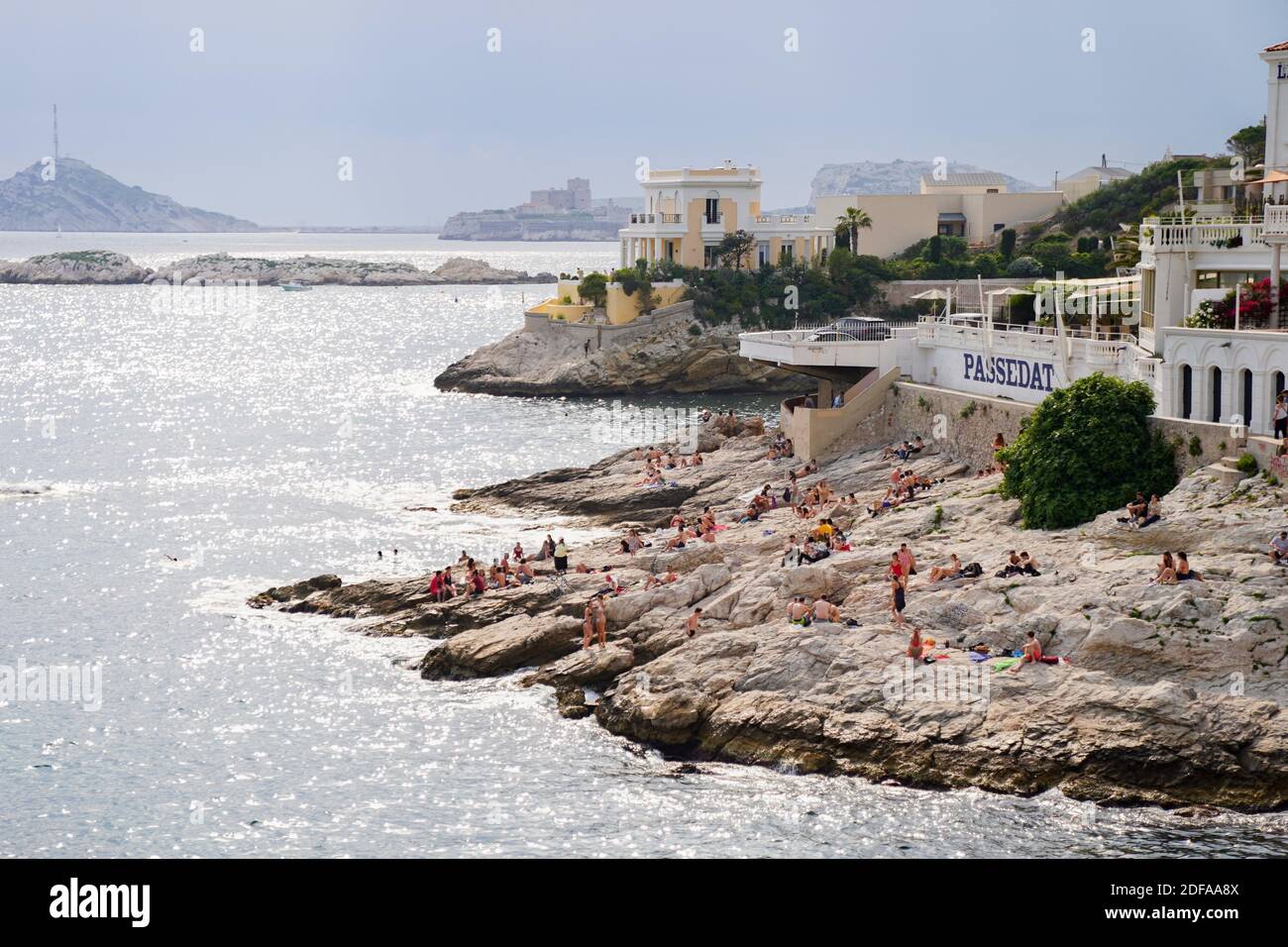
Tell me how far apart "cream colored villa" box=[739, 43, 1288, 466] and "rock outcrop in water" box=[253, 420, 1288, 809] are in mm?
2935

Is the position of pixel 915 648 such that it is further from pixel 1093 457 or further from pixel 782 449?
pixel 782 449

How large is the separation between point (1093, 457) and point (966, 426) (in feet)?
25.8

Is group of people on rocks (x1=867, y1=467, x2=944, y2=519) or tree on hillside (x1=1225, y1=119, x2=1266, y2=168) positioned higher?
tree on hillside (x1=1225, y1=119, x2=1266, y2=168)

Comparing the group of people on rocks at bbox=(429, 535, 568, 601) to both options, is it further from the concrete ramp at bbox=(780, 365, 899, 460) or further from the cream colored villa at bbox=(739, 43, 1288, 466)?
the cream colored villa at bbox=(739, 43, 1288, 466)

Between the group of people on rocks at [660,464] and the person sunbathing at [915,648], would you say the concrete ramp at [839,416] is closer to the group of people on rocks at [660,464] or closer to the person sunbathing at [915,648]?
the group of people on rocks at [660,464]

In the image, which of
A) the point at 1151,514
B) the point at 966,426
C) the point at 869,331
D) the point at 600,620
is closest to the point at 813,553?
the point at 600,620

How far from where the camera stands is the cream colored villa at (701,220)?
99500 mm

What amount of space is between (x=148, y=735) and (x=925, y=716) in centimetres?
1499

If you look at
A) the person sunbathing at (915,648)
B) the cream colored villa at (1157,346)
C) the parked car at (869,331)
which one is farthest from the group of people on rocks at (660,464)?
the person sunbathing at (915,648)

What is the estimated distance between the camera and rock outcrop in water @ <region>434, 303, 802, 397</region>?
9362 cm

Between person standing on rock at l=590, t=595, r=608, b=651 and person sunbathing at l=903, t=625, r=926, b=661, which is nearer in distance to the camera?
person sunbathing at l=903, t=625, r=926, b=661

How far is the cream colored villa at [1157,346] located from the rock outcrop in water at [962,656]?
9.63ft

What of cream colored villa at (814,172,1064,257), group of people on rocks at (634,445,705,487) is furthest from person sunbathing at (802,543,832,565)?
cream colored villa at (814,172,1064,257)
